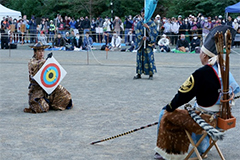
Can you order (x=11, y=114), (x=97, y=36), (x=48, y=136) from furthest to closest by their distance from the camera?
1. (x=97, y=36)
2. (x=11, y=114)
3. (x=48, y=136)

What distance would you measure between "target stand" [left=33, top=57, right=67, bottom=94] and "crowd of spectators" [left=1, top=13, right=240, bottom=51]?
47.0ft

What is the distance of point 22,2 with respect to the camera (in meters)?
46.2

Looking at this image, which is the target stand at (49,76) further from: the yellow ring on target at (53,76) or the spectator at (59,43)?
the spectator at (59,43)

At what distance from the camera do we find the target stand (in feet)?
23.8

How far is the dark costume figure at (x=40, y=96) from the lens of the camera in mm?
7254

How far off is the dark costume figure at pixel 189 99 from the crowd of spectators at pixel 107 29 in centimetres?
1683

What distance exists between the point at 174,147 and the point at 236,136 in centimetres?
162

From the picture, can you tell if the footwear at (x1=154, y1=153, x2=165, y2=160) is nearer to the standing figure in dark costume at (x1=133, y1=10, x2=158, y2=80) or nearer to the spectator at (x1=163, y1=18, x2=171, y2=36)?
the standing figure in dark costume at (x1=133, y1=10, x2=158, y2=80)

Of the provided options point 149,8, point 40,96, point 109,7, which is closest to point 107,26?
point 109,7

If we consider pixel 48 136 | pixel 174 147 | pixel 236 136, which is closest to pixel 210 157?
pixel 174 147

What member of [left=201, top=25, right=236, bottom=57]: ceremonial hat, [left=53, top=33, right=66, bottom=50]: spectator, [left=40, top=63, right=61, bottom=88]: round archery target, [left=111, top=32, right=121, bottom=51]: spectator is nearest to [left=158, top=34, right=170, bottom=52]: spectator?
[left=111, top=32, right=121, bottom=51]: spectator

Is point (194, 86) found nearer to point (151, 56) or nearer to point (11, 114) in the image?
point (11, 114)

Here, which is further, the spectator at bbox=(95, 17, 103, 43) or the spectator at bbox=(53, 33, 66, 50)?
the spectator at bbox=(95, 17, 103, 43)

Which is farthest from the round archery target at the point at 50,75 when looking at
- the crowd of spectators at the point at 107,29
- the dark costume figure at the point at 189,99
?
the crowd of spectators at the point at 107,29
